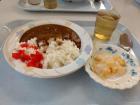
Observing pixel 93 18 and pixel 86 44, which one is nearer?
pixel 86 44

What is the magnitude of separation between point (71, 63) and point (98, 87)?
0.30 ft

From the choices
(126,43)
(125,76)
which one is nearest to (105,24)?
(126,43)

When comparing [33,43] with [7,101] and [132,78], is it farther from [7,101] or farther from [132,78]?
[132,78]

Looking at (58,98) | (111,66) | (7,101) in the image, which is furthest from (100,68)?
(7,101)

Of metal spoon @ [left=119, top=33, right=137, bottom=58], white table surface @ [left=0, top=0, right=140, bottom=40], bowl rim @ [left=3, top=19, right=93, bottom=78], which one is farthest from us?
white table surface @ [left=0, top=0, right=140, bottom=40]

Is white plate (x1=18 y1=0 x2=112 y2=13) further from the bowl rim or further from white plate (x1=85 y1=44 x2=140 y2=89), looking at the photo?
white plate (x1=85 y1=44 x2=140 y2=89)

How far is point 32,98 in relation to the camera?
1.62ft

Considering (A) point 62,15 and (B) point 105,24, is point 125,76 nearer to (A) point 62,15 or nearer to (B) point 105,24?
(B) point 105,24

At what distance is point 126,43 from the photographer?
A: 0.65 metres

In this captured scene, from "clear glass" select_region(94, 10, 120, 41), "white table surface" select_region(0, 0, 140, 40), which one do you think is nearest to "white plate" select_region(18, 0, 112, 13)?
"white table surface" select_region(0, 0, 140, 40)

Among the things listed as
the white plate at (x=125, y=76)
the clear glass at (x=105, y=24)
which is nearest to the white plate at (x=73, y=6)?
the clear glass at (x=105, y=24)

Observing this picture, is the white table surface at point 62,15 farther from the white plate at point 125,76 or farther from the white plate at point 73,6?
the white plate at point 125,76

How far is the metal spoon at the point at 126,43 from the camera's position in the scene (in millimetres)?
630

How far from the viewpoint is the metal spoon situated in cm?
63
